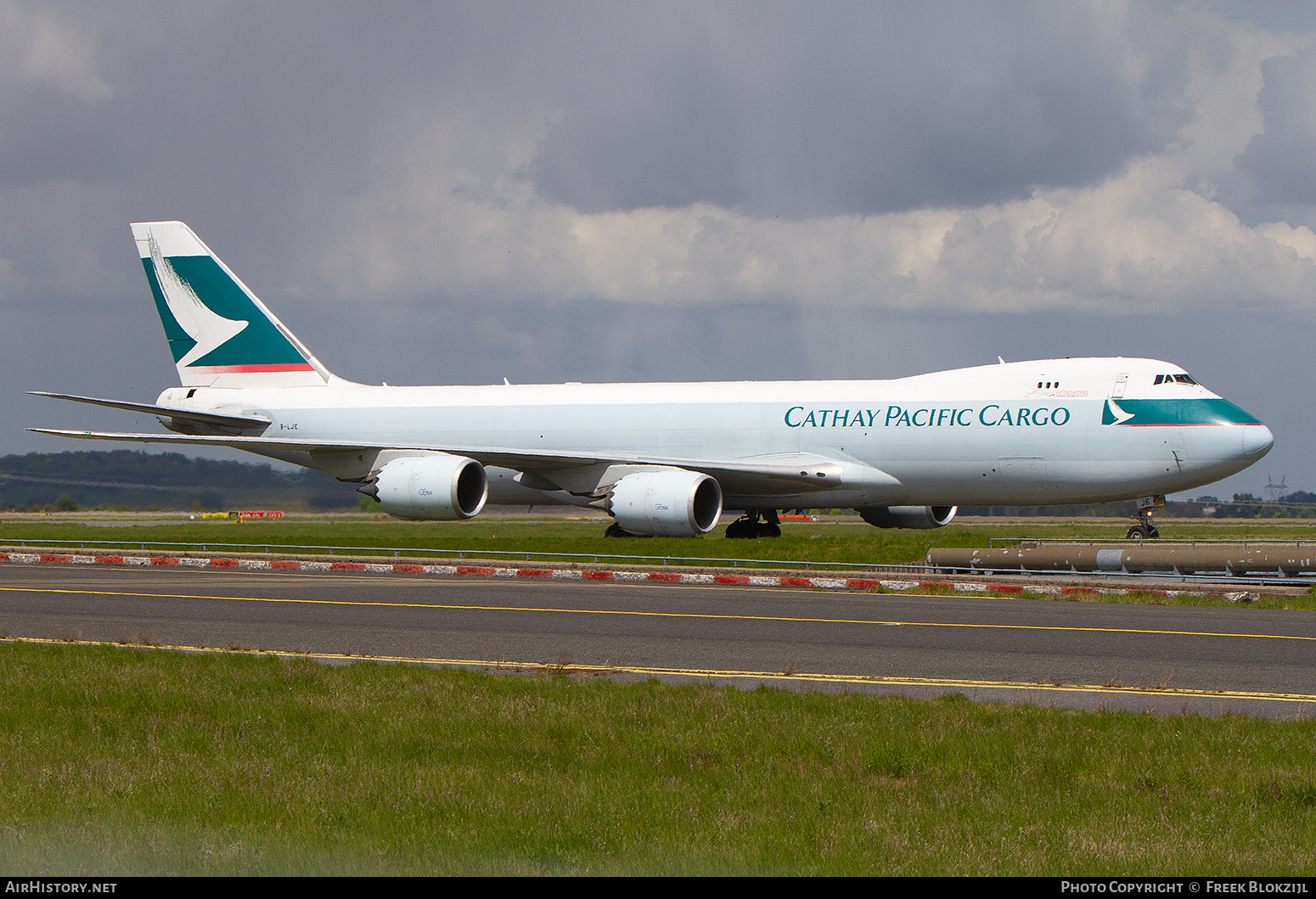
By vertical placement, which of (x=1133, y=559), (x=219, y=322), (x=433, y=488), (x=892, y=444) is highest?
(x=219, y=322)

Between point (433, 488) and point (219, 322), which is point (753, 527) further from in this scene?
point (219, 322)

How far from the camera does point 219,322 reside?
130 feet

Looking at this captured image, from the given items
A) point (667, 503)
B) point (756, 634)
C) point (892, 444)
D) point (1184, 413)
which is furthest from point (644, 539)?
point (756, 634)

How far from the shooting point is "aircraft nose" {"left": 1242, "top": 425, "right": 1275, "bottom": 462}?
28.3m

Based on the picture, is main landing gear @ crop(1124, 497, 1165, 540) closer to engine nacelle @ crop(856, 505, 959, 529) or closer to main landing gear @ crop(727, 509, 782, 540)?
engine nacelle @ crop(856, 505, 959, 529)

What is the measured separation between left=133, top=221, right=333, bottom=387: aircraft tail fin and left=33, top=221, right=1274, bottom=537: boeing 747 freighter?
54 millimetres

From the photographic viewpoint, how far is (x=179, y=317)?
39.8 meters

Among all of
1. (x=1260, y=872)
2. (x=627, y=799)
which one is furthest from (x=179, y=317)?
(x=1260, y=872)

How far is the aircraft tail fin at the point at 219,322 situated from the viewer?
39375 mm

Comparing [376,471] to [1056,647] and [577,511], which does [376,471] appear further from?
[577,511]

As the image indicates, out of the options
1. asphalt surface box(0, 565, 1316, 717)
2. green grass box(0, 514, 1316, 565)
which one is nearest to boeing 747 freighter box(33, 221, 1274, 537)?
green grass box(0, 514, 1316, 565)

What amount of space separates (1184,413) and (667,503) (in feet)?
39.5

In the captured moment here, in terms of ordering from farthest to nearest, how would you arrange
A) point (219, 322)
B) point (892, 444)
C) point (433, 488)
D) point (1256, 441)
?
point (219, 322) < point (433, 488) < point (892, 444) < point (1256, 441)

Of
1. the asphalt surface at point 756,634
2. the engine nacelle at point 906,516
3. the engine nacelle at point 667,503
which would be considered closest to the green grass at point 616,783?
the asphalt surface at point 756,634
